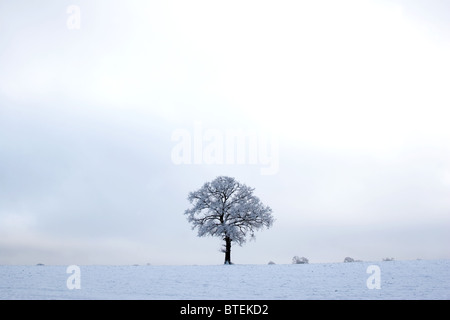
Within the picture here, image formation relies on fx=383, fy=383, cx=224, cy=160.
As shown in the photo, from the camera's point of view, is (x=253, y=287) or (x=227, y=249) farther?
(x=227, y=249)

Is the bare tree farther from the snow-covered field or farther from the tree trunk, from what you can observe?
the snow-covered field

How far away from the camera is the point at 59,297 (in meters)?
16.8

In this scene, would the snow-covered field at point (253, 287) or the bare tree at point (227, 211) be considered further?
the bare tree at point (227, 211)

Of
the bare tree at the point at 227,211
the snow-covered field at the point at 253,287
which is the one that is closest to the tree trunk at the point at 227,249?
the bare tree at the point at 227,211

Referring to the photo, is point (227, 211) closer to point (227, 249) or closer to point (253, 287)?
point (227, 249)

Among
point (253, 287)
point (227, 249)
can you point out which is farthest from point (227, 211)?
point (253, 287)

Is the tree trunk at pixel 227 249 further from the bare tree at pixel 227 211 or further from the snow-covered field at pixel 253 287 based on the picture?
the snow-covered field at pixel 253 287

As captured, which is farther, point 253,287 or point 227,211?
point 227,211

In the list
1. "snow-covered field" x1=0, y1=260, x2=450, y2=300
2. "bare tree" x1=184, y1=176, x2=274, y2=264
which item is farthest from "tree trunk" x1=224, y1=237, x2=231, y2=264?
"snow-covered field" x1=0, y1=260, x2=450, y2=300

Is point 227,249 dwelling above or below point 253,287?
below
